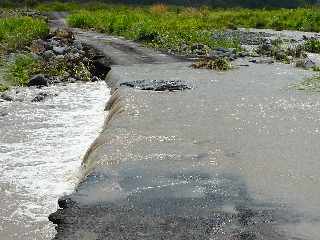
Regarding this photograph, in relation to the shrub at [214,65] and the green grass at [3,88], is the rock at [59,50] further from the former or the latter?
A: the shrub at [214,65]

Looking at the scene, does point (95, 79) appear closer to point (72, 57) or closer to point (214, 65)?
point (72, 57)

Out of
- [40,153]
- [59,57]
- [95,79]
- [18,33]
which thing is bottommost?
[95,79]

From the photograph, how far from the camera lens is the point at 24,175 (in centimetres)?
938

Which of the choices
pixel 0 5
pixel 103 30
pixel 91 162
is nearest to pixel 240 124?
pixel 91 162

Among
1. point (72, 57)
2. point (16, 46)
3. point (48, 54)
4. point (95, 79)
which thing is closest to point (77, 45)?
point (48, 54)

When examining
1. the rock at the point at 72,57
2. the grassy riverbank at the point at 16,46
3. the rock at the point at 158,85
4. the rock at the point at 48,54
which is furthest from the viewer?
the rock at the point at 48,54

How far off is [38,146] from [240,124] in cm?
489

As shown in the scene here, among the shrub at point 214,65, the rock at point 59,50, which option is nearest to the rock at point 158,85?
the shrub at point 214,65

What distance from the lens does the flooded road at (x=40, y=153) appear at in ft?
25.3

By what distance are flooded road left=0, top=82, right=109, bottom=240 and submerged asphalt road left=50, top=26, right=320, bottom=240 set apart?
1.84 feet

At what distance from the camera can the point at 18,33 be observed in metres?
29.9

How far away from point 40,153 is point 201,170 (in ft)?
13.1

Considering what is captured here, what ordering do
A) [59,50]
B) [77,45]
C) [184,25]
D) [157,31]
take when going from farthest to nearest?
[184,25]
[157,31]
[77,45]
[59,50]

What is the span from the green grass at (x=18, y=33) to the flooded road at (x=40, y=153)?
35.7 ft
